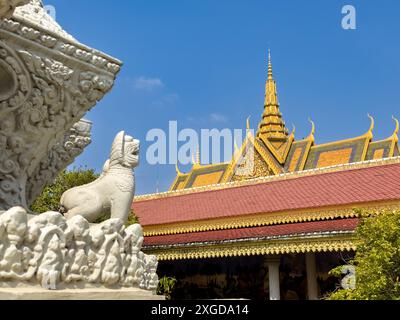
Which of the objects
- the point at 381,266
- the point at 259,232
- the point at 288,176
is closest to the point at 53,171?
the point at 381,266

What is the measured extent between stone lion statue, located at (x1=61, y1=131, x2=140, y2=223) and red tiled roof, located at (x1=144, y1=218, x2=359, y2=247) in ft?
24.3

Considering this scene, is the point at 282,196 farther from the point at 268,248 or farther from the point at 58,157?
the point at 58,157

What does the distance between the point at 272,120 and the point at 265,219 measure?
1162cm

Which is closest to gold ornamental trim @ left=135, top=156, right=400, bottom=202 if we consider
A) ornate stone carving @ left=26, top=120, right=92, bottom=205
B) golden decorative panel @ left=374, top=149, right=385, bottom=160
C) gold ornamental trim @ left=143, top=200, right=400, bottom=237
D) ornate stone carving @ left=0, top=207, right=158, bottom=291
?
gold ornamental trim @ left=143, top=200, right=400, bottom=237

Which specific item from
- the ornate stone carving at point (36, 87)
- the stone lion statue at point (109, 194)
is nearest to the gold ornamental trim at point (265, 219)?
the stone lion statue at point (109, 194)

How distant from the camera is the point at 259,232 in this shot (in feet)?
41.0

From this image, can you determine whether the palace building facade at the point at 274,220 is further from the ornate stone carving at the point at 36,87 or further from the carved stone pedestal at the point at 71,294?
the carved stone pedestal at the point at 71,294

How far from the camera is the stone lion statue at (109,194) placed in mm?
4078

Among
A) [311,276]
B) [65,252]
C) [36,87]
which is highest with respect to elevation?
[311,276]

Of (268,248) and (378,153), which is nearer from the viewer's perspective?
(268,248)

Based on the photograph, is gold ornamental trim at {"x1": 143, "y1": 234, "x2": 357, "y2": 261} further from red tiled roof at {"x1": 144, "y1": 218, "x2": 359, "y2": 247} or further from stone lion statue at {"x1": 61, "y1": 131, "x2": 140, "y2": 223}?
stone lion statue at {"x1": 61, "y1": 131, "x2": 140, "y2": 223}

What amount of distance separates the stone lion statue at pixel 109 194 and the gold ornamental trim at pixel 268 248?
21.4 ft

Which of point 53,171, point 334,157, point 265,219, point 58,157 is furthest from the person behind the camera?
point 334,157
